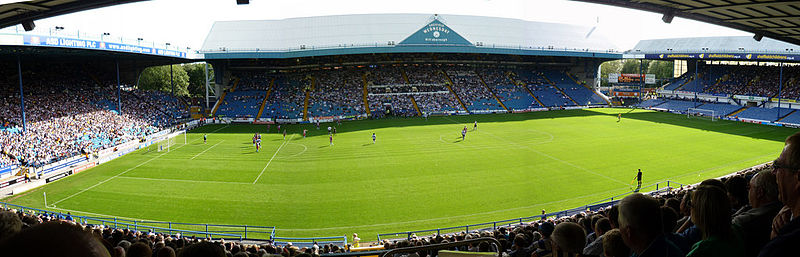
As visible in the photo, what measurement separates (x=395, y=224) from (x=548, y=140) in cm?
2420

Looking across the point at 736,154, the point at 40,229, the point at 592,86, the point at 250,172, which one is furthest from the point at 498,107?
the point at 40,229

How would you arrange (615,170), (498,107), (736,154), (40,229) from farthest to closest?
(498,107), (736,154), (615,170), (40,229)

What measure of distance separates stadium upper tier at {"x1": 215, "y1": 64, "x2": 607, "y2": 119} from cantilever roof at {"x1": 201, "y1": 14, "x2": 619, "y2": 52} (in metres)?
5.16

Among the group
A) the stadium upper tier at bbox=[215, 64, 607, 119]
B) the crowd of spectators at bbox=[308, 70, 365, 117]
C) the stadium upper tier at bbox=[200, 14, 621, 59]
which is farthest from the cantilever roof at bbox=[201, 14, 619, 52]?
the crowd of spectators at bbox=[308, 70, 365, 117]

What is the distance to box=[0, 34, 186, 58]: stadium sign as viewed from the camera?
97.1 feet

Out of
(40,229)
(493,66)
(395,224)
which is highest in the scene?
(493,66)

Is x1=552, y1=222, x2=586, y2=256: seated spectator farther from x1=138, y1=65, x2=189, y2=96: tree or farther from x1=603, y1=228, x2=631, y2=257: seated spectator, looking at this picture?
x1=138, y1=65, x2=189, y2=96: tree

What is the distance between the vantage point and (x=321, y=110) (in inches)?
2315

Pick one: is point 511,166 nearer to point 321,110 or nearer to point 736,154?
point 736,154

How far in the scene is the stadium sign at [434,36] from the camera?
63572mm

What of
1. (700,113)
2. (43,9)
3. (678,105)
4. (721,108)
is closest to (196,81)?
(678,105)

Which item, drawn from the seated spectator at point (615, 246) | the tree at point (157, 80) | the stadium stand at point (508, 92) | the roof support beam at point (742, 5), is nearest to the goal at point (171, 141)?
the roof support beam at point (742, 5)

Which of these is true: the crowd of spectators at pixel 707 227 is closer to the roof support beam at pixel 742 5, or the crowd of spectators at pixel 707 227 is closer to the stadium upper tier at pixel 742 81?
the roof support beam at pixel 742 5

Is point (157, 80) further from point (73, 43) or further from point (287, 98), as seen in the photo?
point (73, 43)
